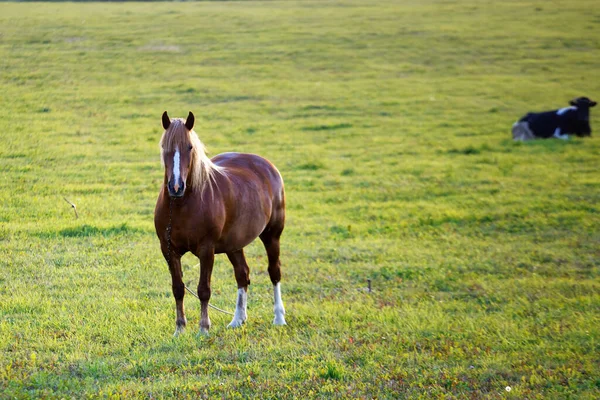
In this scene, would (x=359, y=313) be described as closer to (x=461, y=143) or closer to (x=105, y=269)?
(x=105, y=269)

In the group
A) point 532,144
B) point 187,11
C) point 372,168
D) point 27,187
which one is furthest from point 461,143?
point 187,11

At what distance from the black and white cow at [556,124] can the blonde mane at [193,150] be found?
18.2 meters

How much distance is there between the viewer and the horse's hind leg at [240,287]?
8664 mm

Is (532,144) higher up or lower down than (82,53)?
lower down

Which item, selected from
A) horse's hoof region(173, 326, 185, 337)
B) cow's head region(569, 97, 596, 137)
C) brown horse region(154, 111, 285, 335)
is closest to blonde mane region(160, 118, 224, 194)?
brown horse region(154, 111, 285, 335)

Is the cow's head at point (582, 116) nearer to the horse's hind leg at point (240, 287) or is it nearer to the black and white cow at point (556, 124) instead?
the black and white cow at point (556, 124)

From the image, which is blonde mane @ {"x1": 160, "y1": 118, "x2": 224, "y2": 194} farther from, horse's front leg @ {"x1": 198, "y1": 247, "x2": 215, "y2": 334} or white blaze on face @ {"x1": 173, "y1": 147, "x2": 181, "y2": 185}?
horse's front leg @ {"x1": 198, "y1": 247, "x2": 215, "y2": 334}

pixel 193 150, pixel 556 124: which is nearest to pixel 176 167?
pixel 193 150

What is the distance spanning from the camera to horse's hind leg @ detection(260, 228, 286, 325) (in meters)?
8.91

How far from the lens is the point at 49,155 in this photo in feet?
58.3

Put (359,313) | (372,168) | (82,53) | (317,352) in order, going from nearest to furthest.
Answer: (317,352), (359,313), (372,168), (82,53)

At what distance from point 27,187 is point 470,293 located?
9.95 meters

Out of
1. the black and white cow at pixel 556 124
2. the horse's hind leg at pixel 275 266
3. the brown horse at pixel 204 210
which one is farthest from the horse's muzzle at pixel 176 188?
the black and white cow at pixel 556 124

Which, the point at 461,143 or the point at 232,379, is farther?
the point at 461,143
